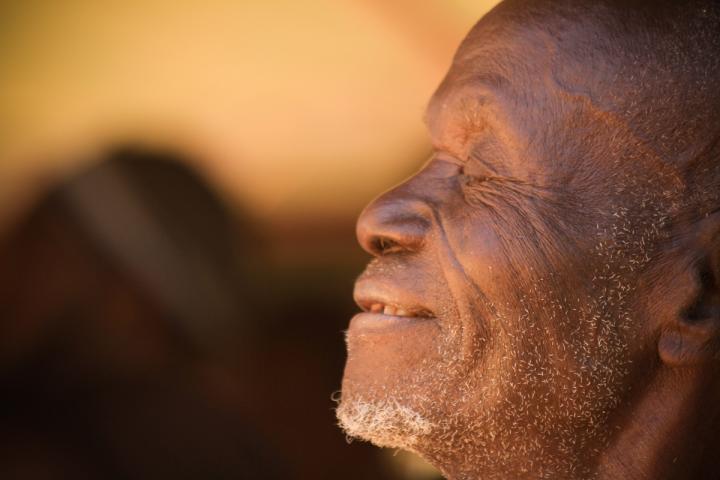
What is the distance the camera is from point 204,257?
4.81 meters

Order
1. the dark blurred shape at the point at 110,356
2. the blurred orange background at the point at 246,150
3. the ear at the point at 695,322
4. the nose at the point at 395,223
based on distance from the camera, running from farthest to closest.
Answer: the blurred orange background at the point at 246,150
the dark blurred shape at the point at 110,356
the nose at the point at 395,223
the ear at the point at 695,322

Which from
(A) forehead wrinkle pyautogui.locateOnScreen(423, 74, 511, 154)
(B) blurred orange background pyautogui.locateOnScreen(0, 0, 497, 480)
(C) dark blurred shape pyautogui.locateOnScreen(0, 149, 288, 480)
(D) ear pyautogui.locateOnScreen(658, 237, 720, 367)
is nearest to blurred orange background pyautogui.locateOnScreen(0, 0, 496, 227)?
(B) blurred orange background pyautogui.locateOnScreen(0, 0, 497, 480)

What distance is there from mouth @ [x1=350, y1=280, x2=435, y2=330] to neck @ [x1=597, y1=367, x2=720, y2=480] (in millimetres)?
373

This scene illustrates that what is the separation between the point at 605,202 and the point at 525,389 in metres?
0.33

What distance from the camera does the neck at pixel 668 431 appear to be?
165 centimetres

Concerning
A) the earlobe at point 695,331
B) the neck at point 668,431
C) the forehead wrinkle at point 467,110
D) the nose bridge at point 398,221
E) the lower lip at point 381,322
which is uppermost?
the forehead wrinkle at point 467,110

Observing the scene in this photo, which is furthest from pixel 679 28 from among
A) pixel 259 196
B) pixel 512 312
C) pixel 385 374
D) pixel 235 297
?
pixel 259 196

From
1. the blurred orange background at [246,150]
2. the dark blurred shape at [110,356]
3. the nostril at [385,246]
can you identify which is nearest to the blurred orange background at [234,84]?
the blurred orange background at [246,150]

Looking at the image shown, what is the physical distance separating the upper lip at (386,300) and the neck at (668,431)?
14.8 inches

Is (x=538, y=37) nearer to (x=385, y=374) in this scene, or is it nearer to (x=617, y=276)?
(x=617, y=276)

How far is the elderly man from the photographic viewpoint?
1650 millimetres

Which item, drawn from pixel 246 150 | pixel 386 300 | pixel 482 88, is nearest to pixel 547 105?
pixel 482 88

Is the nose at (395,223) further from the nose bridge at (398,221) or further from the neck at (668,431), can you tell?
the neck at (668,431)

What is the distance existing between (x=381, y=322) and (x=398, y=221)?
179 mm
